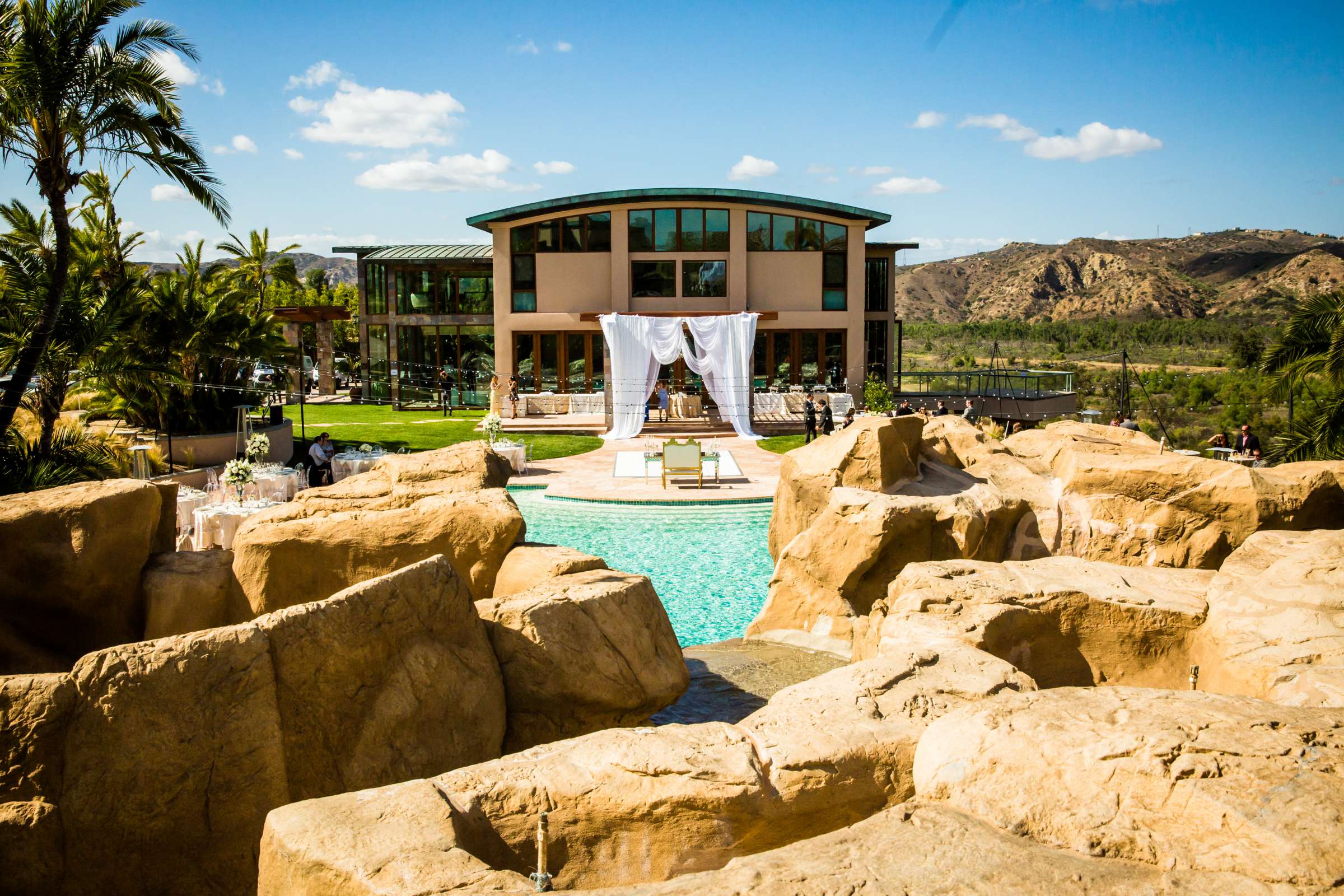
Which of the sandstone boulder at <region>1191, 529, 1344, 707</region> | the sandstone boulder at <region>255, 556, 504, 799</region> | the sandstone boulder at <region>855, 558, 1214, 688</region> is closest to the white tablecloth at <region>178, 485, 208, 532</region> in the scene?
the sandstone boulder at <region>255, 556, 504, 799</region>

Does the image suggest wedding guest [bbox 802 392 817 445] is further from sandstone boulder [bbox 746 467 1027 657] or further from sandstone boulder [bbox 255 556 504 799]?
sandstone boulder [bbox 255 556 504 799]

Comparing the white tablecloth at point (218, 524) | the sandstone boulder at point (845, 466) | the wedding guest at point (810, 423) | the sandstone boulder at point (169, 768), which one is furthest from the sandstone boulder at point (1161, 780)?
the wedding guest at point (810, 423)

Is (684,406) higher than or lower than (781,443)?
higher

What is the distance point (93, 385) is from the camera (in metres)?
16.6

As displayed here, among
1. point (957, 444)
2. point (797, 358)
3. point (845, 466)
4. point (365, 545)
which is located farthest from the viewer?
point (797, 358)

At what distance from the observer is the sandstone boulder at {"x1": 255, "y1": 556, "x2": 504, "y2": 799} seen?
483cm

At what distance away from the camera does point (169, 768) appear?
4.38 meters

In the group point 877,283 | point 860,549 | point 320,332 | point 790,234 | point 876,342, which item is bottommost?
point 860,549

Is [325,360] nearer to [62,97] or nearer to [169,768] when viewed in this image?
[62,97]

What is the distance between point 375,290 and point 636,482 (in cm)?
2087

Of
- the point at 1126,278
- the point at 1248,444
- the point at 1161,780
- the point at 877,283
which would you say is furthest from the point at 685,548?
the point at 1126,278

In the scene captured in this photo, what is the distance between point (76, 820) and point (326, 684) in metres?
1.18

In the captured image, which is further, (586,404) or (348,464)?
(586,404)

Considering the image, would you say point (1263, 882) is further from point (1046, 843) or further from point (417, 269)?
point (417, 269)
